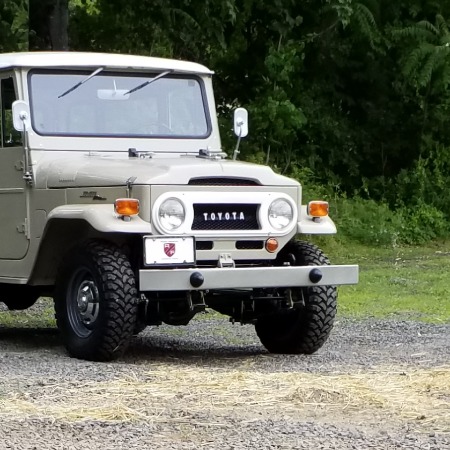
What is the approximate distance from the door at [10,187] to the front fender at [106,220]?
2.90 ft

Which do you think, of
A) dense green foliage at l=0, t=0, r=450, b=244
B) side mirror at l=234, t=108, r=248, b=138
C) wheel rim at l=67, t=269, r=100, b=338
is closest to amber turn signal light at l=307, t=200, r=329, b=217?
side mirror at l=234, t=108, r=248, b=138

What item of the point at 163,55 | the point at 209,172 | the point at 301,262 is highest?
the point at 163,55

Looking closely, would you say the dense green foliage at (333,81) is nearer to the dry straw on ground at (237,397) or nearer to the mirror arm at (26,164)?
the mirror arm at (26,164)

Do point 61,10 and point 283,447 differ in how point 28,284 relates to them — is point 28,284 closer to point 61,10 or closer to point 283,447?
point 283,447

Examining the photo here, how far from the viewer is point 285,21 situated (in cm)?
1978

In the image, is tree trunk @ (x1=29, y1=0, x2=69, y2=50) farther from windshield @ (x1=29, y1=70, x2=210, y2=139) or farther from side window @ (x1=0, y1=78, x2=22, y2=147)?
side window @ (x1=0, y1=78, x2=22, y2=147)

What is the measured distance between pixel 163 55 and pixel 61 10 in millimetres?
2619

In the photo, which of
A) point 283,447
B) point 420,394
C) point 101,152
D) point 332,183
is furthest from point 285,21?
point 283,447

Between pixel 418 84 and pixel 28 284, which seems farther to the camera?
pixel 418 84

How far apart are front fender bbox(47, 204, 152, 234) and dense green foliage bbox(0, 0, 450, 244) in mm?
9933

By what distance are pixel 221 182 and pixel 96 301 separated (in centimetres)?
119

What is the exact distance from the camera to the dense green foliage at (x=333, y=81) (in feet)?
63.0

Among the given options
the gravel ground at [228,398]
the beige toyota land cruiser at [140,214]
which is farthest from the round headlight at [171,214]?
the gravel ground at [228,398]

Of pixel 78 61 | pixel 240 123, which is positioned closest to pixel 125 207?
pixel 78 61
